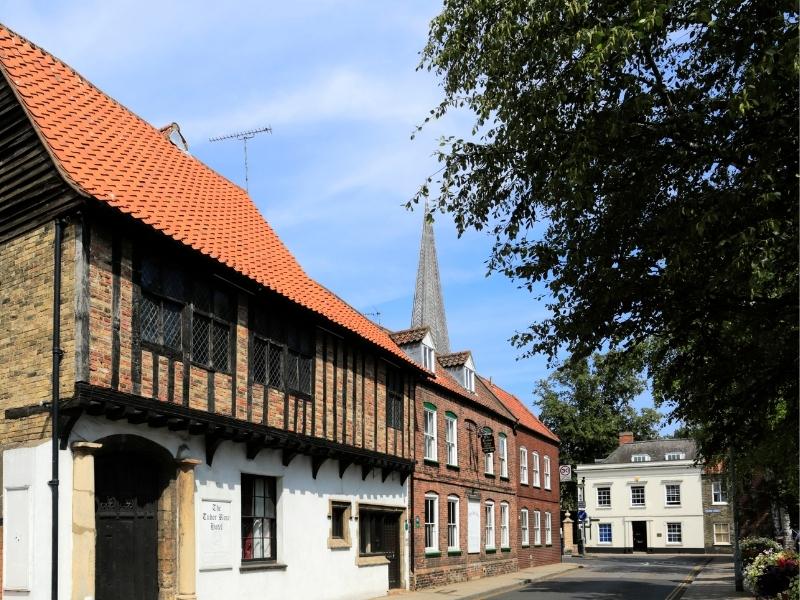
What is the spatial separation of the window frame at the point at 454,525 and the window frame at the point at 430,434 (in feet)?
6.92

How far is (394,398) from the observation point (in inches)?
920

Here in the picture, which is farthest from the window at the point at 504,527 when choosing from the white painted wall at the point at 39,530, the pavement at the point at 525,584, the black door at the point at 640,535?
Answer: the black door at the point at 640,535

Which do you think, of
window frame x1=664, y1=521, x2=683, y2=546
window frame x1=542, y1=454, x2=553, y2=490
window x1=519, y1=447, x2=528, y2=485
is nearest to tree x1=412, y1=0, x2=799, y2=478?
window x1=519, y1=447, x2=528, y2=485

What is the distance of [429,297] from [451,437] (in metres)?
30.4

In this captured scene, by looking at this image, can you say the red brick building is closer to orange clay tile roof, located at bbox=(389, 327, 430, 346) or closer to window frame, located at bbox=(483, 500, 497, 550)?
window frame, located at bbox=(483, 500, 497, 550)

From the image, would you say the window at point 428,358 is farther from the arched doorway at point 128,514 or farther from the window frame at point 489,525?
the arched doorway at point 128,514

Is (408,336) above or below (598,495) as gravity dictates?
above

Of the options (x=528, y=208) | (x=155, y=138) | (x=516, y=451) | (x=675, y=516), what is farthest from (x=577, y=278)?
(x=675, y=516)

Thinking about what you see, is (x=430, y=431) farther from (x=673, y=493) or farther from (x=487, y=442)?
(x=673, y=493)

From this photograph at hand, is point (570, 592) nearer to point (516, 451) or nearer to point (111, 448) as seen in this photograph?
point (516, 451)

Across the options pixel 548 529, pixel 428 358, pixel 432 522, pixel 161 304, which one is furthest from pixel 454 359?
pixel 161 304

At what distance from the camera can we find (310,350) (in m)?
18.4

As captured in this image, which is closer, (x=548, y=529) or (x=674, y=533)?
(x=548, y=529)

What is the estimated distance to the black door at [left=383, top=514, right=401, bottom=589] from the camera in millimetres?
23158
